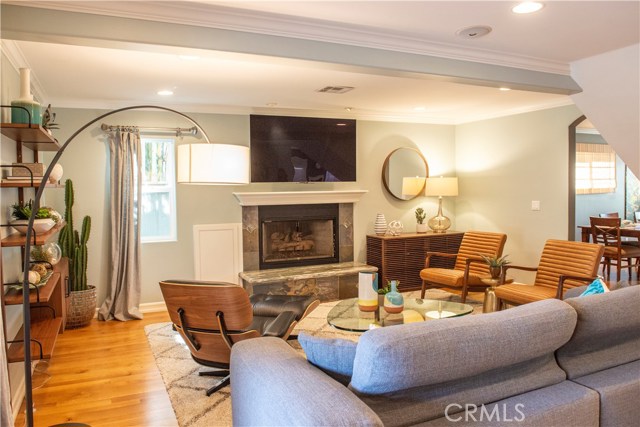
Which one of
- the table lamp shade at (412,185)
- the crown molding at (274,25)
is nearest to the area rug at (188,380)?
the table lamp shade at (412,185)

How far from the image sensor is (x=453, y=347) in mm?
1633

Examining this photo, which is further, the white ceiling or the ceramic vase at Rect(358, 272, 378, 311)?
the ceramic vase at Rect(358, 272, 378, 311)

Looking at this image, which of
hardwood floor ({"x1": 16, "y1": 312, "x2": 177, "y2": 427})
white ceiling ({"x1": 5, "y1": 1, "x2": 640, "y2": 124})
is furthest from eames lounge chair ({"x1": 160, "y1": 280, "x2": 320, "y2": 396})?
white ceiling ({"x1": 5, "y1": 1, "x2": 640, "y2": 124})

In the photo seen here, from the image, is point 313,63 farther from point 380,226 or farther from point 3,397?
point 380,226

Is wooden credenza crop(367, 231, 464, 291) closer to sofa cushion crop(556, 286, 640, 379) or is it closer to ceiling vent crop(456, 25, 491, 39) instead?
ceiling vent crop(456, 25, 491, 39)

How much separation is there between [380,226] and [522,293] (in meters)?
2.32

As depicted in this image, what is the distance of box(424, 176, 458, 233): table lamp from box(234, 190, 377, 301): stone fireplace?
974 millimetres

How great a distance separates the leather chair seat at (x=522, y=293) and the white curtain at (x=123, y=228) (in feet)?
11.9

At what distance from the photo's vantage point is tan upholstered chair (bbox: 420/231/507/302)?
195 inches

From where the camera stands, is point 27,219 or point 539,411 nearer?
point 539,411

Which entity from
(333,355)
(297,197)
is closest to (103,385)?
(333,355)

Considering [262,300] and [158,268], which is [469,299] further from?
[158,268]

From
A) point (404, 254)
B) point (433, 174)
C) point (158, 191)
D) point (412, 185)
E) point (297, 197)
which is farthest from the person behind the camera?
point (433, 174)

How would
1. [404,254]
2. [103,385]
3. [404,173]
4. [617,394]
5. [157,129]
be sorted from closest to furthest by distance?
1. [617,394]
2. [103,385]
3. [157,129]
4. [404,254]
5. [404,173]
